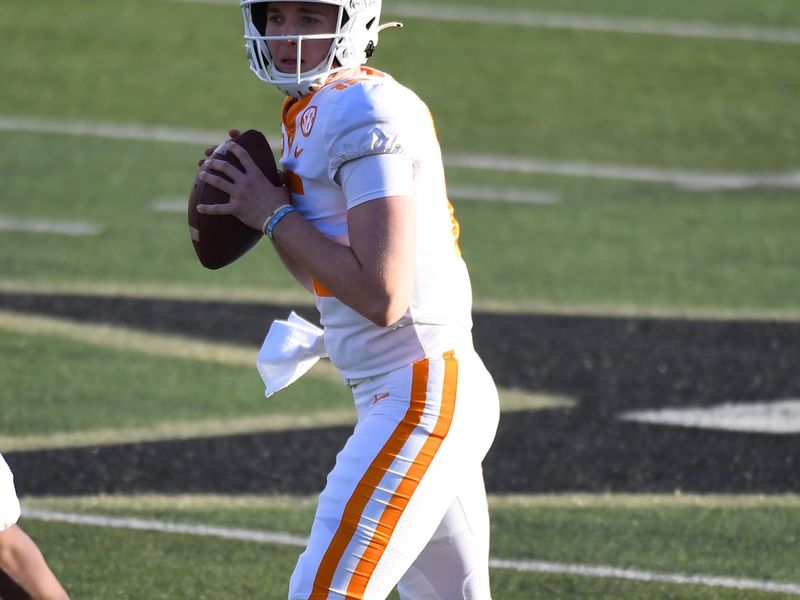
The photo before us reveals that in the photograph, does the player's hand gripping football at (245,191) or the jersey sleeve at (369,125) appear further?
the player's hand gripping football at (245,191)

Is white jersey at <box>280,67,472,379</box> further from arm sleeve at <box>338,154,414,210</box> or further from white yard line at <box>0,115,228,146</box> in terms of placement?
white yard line at <box>0,115,228,146</box>

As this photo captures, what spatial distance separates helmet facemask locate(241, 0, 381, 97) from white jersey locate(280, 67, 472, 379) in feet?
0.15

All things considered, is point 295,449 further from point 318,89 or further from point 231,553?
point 318,89

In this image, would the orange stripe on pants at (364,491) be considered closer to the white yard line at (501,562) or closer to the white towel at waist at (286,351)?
the white towel at waist at (286,351)

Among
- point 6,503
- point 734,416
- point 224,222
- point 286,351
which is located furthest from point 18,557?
point 734,416

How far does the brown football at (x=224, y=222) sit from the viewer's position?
378cm

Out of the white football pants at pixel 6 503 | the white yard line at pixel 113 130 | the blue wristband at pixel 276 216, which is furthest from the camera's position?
the white yard line at pixel 113 130

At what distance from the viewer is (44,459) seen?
643 centimetres

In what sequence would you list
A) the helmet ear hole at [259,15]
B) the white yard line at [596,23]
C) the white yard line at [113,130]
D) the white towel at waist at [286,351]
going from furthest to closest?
1. the white yard line at [596,23]
2. the white yard line at [113,130]
3. the white towel at waist at [286,351]
4. the helmet ear hole at [259,15]

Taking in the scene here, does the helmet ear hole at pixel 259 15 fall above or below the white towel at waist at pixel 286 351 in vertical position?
above

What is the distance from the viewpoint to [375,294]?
3416 mm

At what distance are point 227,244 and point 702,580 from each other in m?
2.28

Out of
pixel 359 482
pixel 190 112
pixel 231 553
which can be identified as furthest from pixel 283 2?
pixel 190 112

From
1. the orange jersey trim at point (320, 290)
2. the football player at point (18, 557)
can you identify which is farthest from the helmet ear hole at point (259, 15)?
the football player at point (18, 557)
